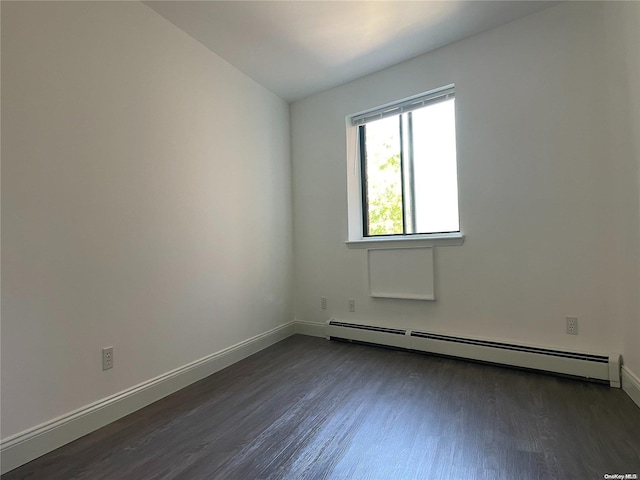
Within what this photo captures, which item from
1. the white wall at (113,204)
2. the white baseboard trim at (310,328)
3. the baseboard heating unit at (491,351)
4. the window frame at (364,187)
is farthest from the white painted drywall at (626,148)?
the white wall at (113,204)

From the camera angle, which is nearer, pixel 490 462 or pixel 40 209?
pixel 490 462

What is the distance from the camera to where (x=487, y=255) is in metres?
2.52

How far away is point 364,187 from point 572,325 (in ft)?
6.88

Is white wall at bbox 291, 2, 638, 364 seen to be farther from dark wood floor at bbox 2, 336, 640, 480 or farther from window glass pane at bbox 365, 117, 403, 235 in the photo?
dark wood floor at bbox 2, 336, 640, 480

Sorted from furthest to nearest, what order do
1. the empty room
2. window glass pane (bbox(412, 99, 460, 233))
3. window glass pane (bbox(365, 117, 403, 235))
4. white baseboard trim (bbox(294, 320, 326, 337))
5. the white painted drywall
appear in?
white baseboard trim (bbox(294, 320, 326, 337)) → window glass pane (bbox(365, 117, 403, 235)) → window glass pane (bbox(412, 99, 460, 233)) → the white painted drywall → the empty room

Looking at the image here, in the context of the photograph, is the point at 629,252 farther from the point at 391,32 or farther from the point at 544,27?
the point at 391,32

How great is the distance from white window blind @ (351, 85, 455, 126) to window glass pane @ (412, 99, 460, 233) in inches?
2.5

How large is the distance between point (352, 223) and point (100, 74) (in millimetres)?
2293

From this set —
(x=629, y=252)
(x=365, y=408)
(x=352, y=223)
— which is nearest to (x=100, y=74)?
(x=352, y=223)

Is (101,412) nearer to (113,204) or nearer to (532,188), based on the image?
(113,204)

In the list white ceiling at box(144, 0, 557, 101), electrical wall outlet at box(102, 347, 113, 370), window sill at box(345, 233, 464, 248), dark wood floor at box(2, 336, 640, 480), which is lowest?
dark wood floor at box(2, 336, 640, 480)

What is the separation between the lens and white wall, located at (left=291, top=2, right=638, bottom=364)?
6.98 feet

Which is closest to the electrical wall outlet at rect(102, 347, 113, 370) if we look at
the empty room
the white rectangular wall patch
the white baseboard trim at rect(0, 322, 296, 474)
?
the empty room

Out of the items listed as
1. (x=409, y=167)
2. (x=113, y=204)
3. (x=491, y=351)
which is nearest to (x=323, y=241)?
(x=409, y=167)
